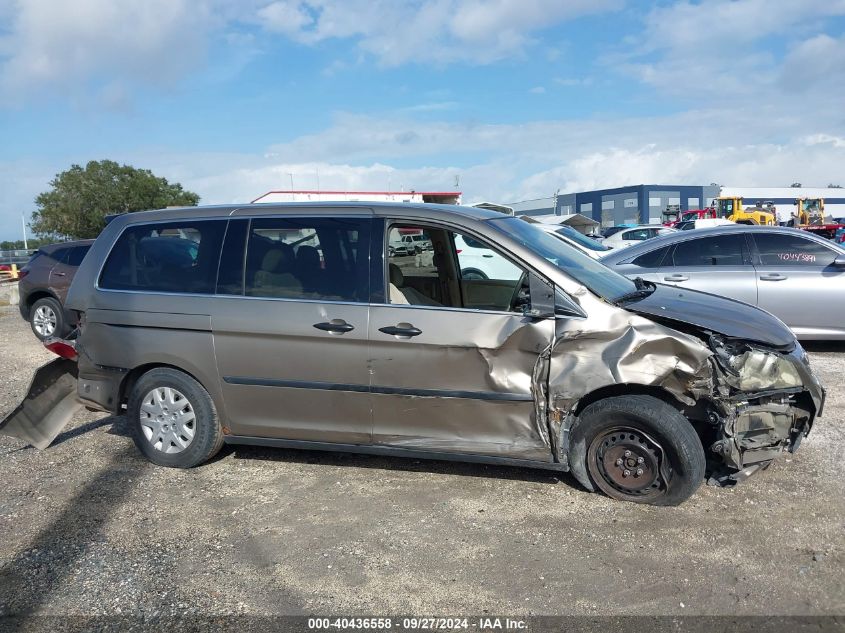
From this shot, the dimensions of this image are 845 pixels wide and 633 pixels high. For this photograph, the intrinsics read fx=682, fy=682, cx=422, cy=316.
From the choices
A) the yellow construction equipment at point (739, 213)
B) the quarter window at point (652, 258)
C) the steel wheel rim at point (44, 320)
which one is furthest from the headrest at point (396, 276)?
the yellow construction equipment at point (739, 213)

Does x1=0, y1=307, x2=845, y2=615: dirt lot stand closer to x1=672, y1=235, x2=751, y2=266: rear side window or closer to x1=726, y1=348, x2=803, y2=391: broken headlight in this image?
x1=726, y1=348, x2=803, y2=391: broken headlight

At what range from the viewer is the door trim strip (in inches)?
161

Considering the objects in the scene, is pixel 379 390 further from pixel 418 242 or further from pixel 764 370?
pixel 764 370

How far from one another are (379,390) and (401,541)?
3.08ft

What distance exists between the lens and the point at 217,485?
4.73 m

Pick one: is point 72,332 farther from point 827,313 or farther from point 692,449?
point 827,313

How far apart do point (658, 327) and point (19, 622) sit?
3.61 meters

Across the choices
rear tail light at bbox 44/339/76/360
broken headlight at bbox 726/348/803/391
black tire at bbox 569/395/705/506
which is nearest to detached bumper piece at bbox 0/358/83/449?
rear tail light at bbox 44/339/76/360

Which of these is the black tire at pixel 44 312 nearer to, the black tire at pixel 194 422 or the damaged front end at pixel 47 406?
the damaged front end at pixel 47 406

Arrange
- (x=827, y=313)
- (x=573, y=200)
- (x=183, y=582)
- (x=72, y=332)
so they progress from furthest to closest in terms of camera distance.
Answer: (x=573, y=200) → (x=827, y=313) → (x=72, y=332) → (x=183, y=582)

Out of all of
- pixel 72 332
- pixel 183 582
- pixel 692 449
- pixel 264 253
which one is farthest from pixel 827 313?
pixel 72 332

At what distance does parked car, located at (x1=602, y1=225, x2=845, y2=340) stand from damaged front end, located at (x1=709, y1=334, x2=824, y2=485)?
12.4 feet

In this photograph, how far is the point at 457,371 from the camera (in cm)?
415

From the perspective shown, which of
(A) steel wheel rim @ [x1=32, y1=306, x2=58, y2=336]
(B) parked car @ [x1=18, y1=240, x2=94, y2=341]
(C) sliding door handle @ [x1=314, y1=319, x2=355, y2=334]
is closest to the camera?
(C) sliding door handle @ [x1=314, y1=319, x2=355, y2=334]
